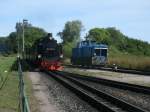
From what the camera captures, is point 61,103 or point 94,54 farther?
point 94,54

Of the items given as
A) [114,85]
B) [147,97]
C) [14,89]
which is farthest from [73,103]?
[114,85]

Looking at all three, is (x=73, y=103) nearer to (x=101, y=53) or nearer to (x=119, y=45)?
(x=101, y=53)

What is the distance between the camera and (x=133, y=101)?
19922mm

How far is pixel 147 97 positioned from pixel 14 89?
23.6ft

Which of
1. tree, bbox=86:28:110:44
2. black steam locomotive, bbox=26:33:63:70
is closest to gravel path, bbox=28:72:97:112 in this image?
black steam locomotive, bbox=26:33:63:70

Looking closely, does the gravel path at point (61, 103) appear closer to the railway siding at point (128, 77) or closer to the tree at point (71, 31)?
the railway siding at point (128, 77)

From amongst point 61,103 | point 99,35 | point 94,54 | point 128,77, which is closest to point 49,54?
point 94,54

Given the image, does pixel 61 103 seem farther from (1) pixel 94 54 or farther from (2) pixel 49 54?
(1) pixel 94 54

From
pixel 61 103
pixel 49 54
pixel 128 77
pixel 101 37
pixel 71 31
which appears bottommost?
pixel 61 103

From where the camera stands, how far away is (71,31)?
156 metres

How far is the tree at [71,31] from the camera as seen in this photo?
504 ft

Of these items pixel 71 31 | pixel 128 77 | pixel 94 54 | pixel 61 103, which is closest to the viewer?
pixel 61 103

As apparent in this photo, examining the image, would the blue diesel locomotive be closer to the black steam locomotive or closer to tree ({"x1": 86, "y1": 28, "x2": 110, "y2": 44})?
the black steam locomotive

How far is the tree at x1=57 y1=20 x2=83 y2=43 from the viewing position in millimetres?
153750
